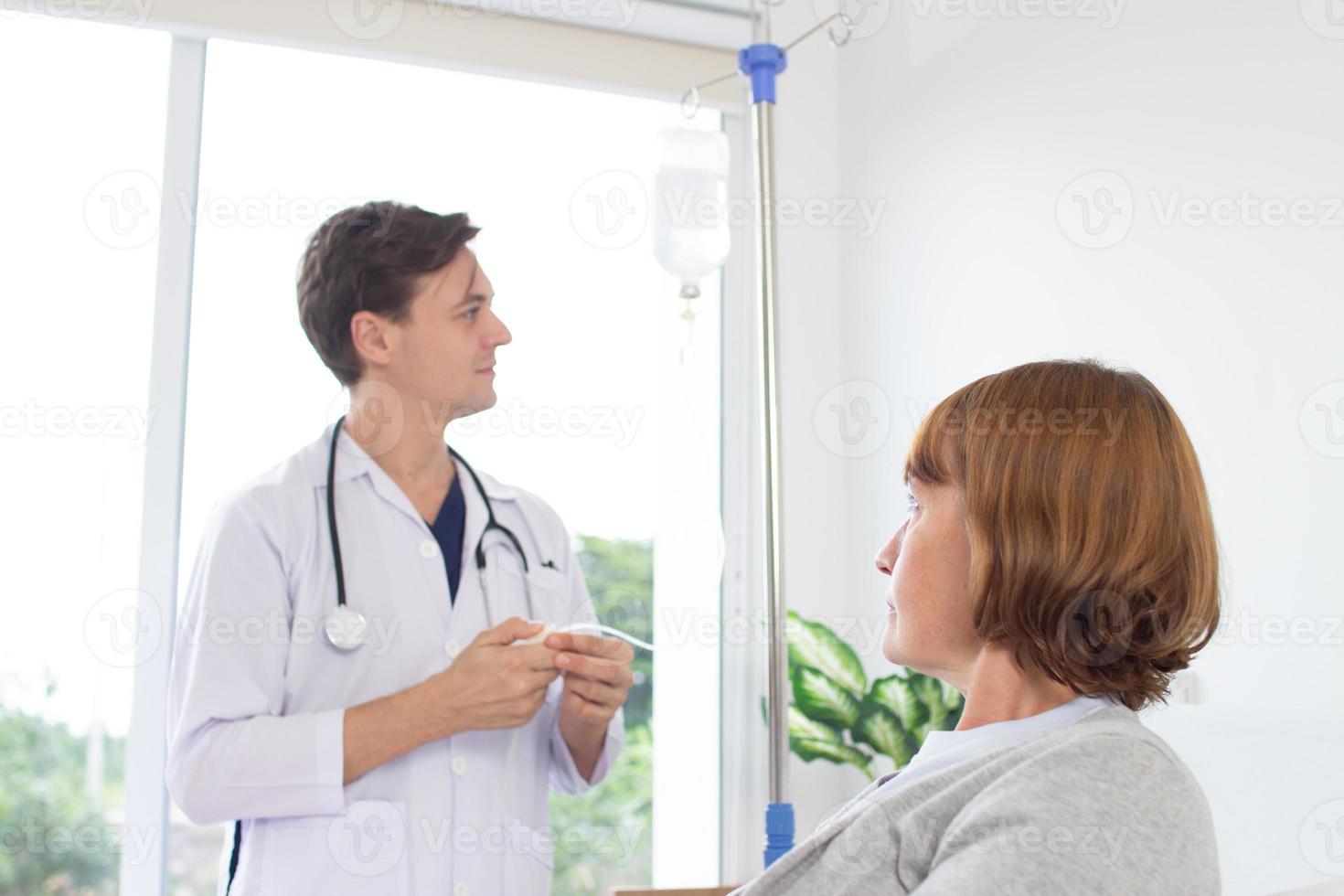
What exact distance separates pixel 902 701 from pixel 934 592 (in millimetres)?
1100

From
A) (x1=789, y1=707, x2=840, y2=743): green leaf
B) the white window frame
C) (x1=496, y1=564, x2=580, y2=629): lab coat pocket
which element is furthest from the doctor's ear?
(x1=789, y1=707, x2=840, y2=743): green leaf

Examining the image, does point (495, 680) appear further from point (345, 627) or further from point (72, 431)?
point (72, 431)

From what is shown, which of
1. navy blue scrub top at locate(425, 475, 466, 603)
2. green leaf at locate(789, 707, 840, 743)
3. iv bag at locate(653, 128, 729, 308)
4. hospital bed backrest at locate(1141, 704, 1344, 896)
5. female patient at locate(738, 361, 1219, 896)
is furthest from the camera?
green leaf at locate(789, 707, 840, 743)

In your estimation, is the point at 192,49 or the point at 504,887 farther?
the point at 192,49

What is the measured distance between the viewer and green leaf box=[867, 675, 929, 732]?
206 centimetres

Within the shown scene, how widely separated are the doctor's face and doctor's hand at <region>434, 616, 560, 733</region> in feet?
1.16

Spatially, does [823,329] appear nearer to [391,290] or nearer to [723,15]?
[723,15]

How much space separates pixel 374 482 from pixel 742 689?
1244 mm

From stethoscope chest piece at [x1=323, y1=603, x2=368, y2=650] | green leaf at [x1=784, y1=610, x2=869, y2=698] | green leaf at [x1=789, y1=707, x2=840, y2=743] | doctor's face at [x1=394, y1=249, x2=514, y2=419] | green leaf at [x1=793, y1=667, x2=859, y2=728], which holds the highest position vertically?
doctor's face at [x1=394, y1=249, x2=514, y2=419]

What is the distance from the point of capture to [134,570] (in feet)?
7.25

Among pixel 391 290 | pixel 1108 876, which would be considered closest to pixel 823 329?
pixel 391 290

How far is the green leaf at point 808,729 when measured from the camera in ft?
7.11

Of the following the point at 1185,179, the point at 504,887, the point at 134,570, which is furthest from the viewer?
the point at 134,570

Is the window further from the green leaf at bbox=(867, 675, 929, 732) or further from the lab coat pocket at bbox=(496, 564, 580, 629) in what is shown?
the green leaf at bbox=(867, 675, 929, 732)
